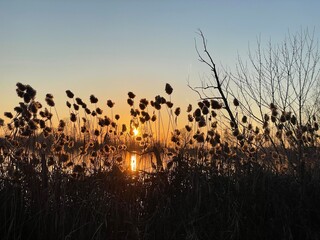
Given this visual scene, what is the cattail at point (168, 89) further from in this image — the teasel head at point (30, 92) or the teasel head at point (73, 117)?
the teasel head at point (30, 92)

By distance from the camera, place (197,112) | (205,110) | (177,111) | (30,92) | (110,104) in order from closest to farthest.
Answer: (30,92)
(205,110)
(197,112)
(177,111)
(110,104)

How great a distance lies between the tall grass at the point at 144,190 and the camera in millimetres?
4996

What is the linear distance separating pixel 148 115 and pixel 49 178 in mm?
1771

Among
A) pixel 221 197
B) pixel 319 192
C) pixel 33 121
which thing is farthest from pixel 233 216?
pixel 33 121

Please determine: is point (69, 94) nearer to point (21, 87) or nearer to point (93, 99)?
point (93, 99)

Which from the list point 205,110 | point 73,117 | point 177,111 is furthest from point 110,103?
point 205,110

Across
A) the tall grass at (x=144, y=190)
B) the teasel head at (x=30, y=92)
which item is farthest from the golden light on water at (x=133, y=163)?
the teasel head at (x=30, y=92)

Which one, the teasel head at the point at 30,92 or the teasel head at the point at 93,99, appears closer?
the teasel head at the point at 30,92

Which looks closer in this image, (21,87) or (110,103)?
(21,87)

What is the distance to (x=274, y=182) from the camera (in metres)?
5.89

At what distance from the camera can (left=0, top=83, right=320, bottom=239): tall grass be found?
4996 millimetres

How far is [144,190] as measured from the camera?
5.70 m

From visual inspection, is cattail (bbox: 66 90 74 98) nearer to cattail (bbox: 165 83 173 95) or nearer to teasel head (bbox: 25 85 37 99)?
cattail (bbox: 165 83 173 95)

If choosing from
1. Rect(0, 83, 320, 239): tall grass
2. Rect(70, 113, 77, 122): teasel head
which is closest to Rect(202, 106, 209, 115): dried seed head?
Rect(0, 83, 320, 239): tall grass
